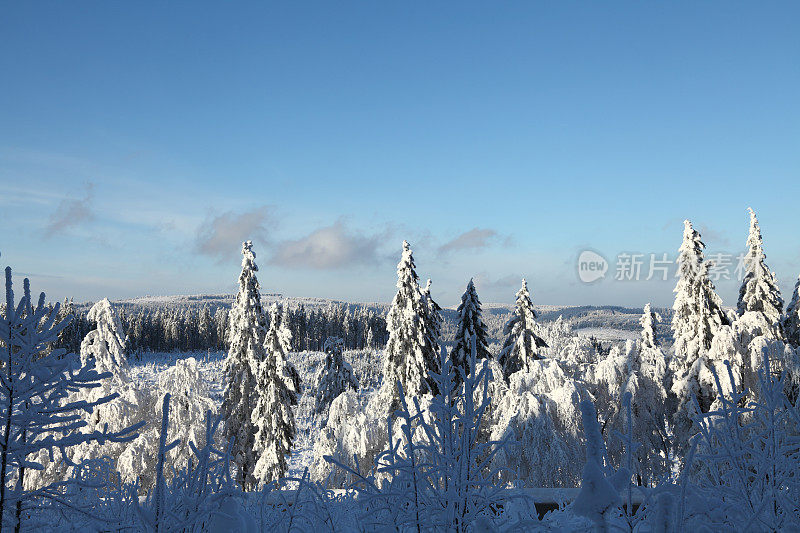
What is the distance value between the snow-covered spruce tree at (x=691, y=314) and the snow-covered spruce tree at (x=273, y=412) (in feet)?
58.5

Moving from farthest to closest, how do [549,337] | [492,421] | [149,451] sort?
[549,337] → [492,421] → [149,451]

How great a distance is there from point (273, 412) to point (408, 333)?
7865mm

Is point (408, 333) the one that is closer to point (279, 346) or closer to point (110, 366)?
point (279, 346)

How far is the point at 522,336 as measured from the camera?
27.0 meters

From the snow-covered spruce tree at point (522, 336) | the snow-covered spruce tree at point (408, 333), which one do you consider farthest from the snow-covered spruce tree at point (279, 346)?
the snow-covered spruce tree at point (522, 336)

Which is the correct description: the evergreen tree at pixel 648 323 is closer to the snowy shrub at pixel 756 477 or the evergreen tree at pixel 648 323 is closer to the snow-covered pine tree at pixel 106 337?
the snow-covered pine tree at pixel 106 337

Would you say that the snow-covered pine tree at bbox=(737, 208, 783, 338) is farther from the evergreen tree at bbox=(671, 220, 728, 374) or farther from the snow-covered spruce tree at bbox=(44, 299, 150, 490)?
the snow-covered spruce tree at bbox=(44, 299, 150, 490)

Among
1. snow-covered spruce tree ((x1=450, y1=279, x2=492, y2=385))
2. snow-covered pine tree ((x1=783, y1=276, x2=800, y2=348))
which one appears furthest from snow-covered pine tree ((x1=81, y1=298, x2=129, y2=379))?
snow-covered pine tree ((x1=783, y1=276, x2=800, y2=348))

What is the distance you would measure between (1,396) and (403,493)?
2.19m

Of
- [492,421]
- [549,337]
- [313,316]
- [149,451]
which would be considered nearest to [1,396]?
[149,451]

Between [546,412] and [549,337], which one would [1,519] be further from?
[549,337]

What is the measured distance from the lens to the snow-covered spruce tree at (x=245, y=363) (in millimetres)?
23281

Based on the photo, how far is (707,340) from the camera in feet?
67.4

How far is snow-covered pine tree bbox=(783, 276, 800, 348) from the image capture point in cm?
Answer: 2500
